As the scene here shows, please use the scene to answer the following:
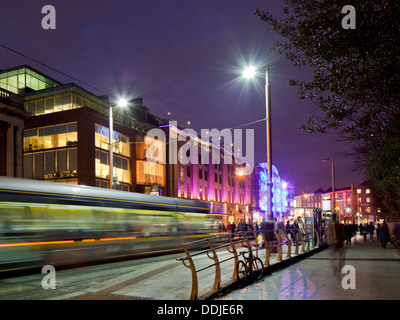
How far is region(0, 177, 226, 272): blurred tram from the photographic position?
1163cm

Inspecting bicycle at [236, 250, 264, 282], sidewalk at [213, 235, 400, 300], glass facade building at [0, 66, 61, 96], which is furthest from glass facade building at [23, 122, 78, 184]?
bicycle at [236, 250, 264, 282]

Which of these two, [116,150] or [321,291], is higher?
[116,150]

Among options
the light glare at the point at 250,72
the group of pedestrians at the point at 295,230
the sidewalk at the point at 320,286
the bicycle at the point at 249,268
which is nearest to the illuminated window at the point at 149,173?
the group of pedestrians at the point at 295,230

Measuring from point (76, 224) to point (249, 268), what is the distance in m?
6.77

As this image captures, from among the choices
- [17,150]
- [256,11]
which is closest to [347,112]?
[256,11]

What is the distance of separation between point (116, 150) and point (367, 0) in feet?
Result: 121

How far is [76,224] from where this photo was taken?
13.8 m

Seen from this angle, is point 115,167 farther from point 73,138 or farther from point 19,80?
point 19,80

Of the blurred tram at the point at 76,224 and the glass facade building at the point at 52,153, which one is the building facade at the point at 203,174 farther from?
the blurred tram at the point at 76,224

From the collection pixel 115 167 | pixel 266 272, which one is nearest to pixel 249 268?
pixel 266 272

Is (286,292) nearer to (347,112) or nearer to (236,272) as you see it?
(236,272)

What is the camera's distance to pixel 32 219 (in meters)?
12.2

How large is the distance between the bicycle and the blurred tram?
6.30 m

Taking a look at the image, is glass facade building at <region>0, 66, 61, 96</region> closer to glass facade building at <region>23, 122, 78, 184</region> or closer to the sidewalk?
glass facade building at <region>23, 122, 78, 184</region>
